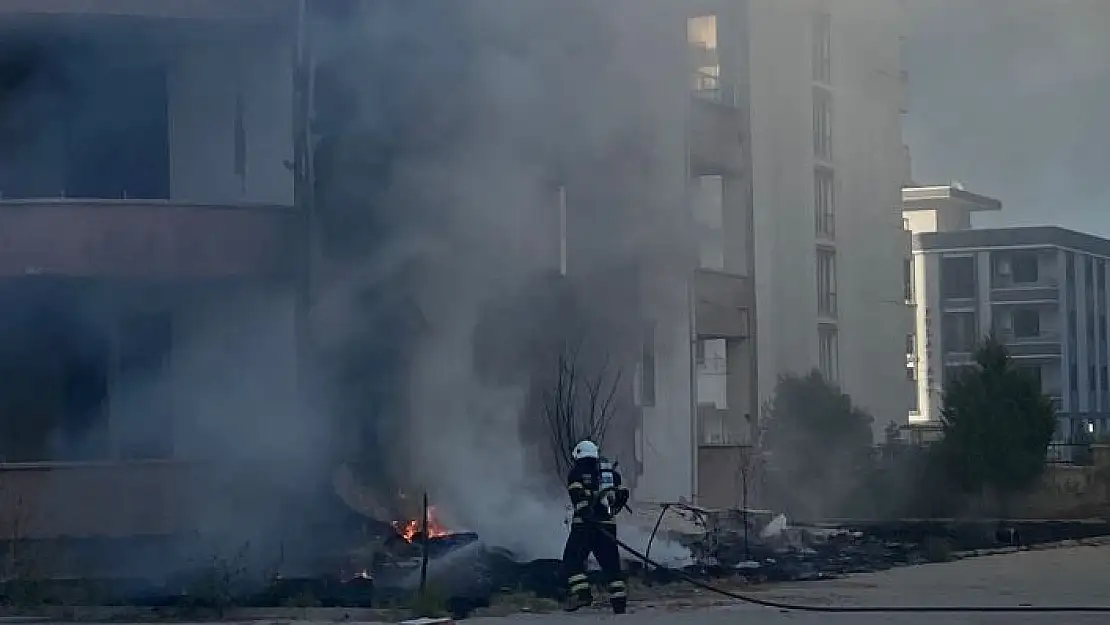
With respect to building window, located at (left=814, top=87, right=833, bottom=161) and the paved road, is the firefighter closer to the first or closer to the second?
the paved road

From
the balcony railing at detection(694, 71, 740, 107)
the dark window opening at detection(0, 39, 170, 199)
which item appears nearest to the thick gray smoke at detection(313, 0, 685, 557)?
the dark window opening at detection(0, 39, 170, 199)

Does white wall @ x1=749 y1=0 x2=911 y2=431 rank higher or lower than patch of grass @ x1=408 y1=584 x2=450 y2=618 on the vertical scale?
higher

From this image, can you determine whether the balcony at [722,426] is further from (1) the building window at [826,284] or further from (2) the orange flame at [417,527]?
(2) the orange flame at [417,527]

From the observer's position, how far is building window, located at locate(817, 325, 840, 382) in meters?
31.8

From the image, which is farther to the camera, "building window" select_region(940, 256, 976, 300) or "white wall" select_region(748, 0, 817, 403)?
"building window" select_region(940, 256, 976, 300)

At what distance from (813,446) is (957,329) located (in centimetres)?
3017

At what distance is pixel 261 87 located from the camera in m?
15.6

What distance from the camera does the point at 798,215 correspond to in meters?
30.4

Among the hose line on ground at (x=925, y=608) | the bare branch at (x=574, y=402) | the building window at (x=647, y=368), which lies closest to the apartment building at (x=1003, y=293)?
the building window at (x=647, y=368)

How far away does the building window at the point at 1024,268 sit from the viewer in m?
51.4

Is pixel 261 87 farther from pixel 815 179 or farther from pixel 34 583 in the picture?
pixel 815 179

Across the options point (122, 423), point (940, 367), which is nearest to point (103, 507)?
point (122, 423)

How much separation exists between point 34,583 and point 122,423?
3.12 metres

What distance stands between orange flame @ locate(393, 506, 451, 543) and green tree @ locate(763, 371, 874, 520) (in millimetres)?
9926
